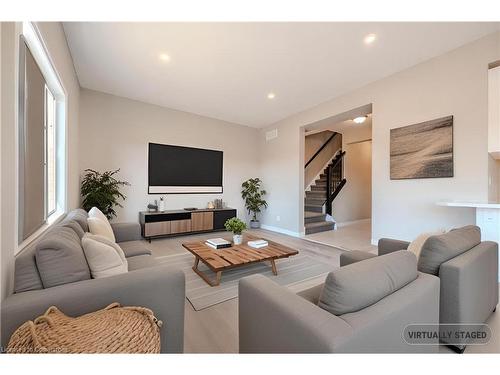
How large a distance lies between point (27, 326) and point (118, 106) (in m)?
4.43

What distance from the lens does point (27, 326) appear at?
0.77m

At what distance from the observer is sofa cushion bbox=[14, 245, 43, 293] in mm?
1026

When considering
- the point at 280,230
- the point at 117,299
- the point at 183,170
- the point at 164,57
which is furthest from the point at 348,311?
the point at 183,170

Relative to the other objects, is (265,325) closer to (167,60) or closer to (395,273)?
(395,273)

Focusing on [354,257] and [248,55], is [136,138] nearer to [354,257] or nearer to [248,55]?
[248,55]

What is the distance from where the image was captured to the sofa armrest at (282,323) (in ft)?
2.33

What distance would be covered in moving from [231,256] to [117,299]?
1422 millimetres

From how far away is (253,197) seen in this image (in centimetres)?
569

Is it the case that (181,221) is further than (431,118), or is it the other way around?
(181,221)

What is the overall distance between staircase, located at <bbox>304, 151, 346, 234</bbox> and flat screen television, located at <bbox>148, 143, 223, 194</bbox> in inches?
104

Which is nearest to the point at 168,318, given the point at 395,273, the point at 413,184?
the point at 395,273

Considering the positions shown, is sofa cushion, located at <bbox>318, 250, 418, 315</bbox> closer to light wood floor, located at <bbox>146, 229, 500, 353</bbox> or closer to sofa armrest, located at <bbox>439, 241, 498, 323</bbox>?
sofa armrest, located at <bbox>439, 241, 498, 323</bbox>

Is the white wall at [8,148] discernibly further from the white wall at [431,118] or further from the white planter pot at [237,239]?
the white wall at [431,118]

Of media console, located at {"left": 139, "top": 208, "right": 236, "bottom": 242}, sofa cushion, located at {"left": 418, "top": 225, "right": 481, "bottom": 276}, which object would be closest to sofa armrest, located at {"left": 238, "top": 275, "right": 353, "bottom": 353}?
sofa cushion, located at {"left": 418, "top": 225, "right": 481, "bottom": 276}
